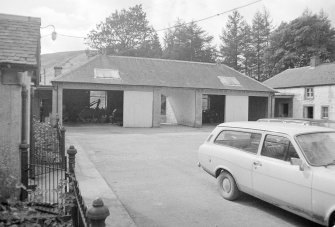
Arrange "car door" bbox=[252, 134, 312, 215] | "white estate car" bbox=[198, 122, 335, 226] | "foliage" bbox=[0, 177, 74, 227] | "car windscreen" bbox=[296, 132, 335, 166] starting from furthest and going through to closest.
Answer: "car windscreen" bbox=[296, 132, 335, 166] → "car door" bbox=[252, 134, 312, 215] → "white estate car" bbox=[198, 122, 335, 226] → "foliage" bbox=[0, 177, 74, 227]

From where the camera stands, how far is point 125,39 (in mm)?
57375

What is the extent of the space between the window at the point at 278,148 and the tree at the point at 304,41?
47833 millimetres

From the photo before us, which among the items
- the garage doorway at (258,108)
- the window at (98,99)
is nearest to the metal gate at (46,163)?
the window at (98,99)

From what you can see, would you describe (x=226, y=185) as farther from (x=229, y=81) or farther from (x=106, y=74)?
(x=229, y=81)

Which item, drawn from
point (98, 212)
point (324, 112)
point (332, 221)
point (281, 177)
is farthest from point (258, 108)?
point (98, 212)

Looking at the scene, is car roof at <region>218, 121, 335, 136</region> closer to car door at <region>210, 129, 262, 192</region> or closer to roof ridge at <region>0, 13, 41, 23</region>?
car door at <region>210, 129, 262, 192</region>

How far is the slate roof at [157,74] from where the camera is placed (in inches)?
998

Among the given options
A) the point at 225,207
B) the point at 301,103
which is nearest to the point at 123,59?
the point at 301,103

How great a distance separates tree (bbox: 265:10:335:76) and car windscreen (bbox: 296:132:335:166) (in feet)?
157

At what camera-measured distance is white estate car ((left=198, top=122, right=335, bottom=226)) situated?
17.1ft

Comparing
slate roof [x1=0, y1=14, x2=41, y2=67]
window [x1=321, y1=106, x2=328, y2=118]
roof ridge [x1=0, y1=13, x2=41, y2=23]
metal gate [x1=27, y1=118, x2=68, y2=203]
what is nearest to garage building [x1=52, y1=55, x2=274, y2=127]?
window [x1=321, y1=106, x2=328, y2=118]

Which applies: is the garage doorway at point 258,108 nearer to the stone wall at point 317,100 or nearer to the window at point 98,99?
the stone wall at point 317,100

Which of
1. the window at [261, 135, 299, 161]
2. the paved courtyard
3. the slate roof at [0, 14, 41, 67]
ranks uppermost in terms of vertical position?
the slate roof at [0, 14, 41, 67]

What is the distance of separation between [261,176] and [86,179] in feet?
15.1
